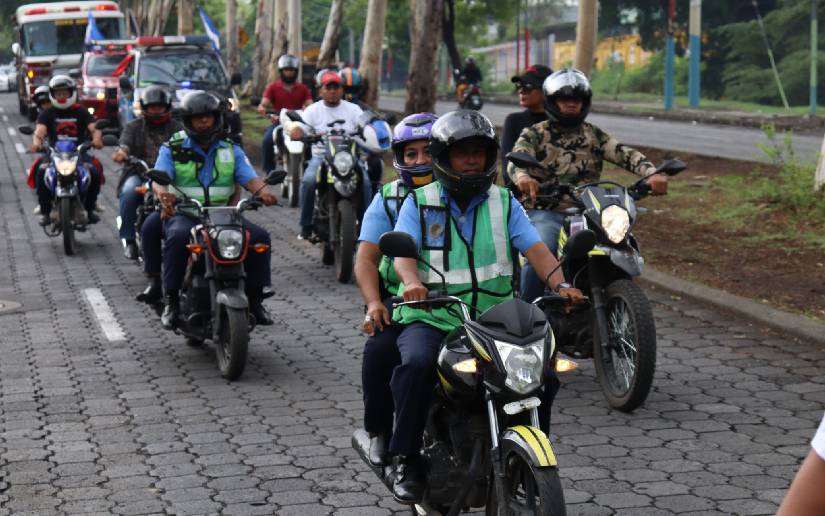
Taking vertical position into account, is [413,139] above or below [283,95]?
above

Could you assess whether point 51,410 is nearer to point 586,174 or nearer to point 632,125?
point 586,174

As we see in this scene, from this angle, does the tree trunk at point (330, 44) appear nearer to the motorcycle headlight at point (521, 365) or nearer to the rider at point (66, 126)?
the rider at point (66, 126)

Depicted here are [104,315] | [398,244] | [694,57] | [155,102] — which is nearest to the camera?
[398,244]

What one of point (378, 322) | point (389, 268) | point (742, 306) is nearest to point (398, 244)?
point (378, 322)

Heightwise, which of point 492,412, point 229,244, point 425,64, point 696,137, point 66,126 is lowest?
point 696,137

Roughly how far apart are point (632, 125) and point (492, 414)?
29.5 m

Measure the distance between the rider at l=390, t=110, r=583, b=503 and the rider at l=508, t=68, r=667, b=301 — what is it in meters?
2.61

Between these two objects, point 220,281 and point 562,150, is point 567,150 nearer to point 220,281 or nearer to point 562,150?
point 562,150

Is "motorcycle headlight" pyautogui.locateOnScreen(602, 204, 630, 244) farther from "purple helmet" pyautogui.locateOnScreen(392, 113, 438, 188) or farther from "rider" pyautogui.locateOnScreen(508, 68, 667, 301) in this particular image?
"purple helmet" pyautogui.locateOnScreen(392, 113, 438, 188)

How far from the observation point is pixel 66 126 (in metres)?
14.9

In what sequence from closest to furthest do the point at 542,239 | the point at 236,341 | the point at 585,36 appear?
the point at 542,239 → the point at 236,341 → the point at 585,36

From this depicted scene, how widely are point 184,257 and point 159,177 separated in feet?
2.00

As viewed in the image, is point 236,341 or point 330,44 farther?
point 330,44

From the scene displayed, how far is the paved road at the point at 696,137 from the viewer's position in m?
23.7
